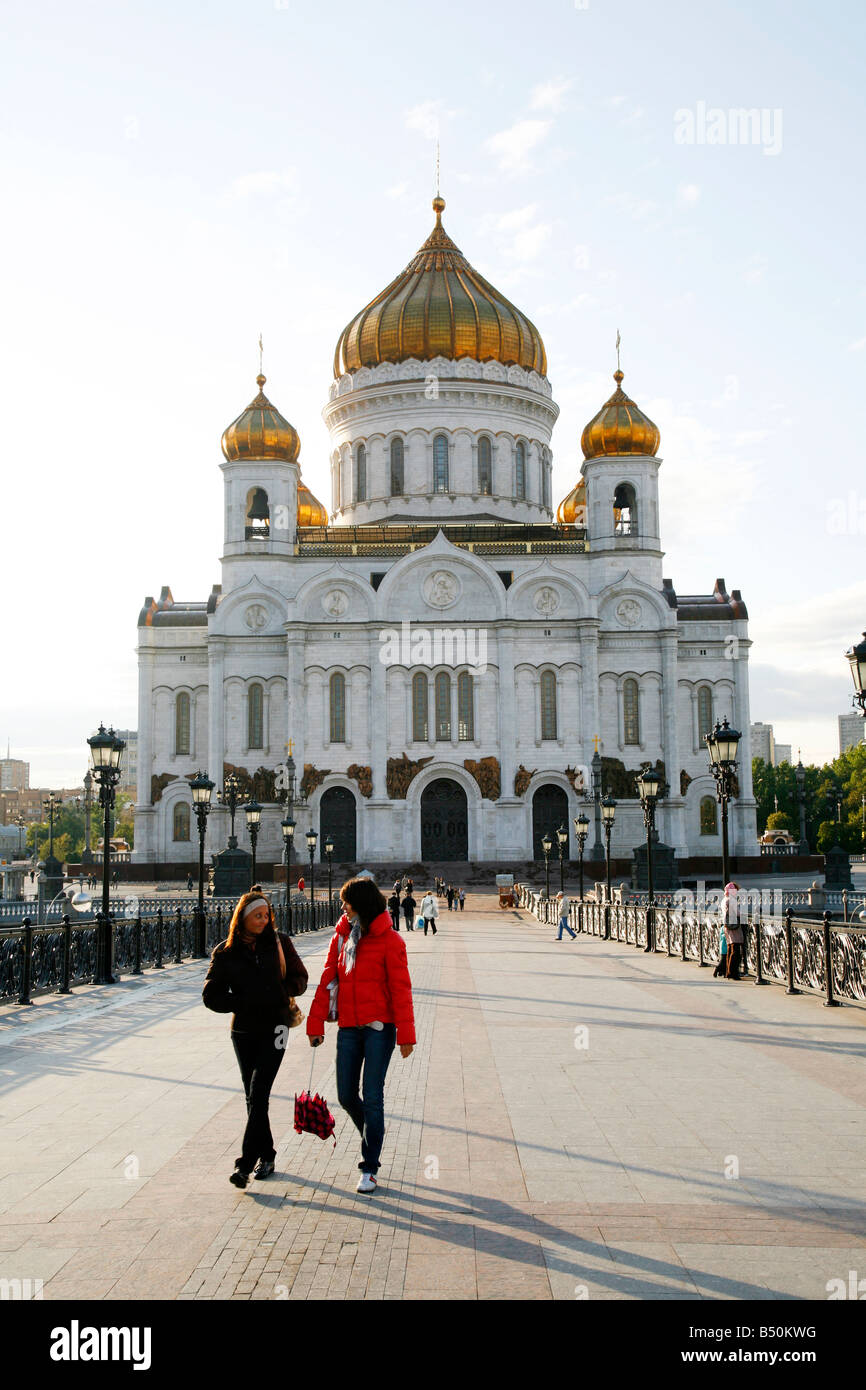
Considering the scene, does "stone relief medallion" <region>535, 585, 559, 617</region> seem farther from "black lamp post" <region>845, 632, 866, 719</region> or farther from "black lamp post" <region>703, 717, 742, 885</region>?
"black lamp post" <region>845, 632, 866, 719</region>

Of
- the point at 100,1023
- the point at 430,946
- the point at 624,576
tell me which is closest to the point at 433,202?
the point at 624,576

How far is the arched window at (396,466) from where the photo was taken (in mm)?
63844

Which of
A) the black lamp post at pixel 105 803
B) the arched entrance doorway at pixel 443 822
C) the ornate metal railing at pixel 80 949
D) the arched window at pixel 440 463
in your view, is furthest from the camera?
the arched window at pixel 440 463

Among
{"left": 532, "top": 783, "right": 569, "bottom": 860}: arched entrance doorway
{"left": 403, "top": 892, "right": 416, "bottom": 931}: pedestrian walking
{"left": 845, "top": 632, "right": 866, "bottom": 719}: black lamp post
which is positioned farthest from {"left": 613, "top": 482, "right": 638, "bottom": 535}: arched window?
{"left": 845, "top": 632, "right": 866, "bottom": 719}: black lamp post

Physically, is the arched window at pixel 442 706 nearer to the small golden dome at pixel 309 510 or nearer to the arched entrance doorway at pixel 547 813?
the arched entrance doorway at pixel 547 813

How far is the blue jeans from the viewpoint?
6945mm

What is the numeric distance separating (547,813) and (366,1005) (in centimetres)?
4998

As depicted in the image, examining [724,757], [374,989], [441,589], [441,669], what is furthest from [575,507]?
[374,989]

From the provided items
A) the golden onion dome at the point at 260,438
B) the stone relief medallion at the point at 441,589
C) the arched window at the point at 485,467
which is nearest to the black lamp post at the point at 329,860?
the stone relief medallion at the point at 441,589

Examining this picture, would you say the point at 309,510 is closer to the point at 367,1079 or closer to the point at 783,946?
the point at 783,946

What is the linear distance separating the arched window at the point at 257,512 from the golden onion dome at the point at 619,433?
49.5 ft

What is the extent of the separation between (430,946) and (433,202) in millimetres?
55180
